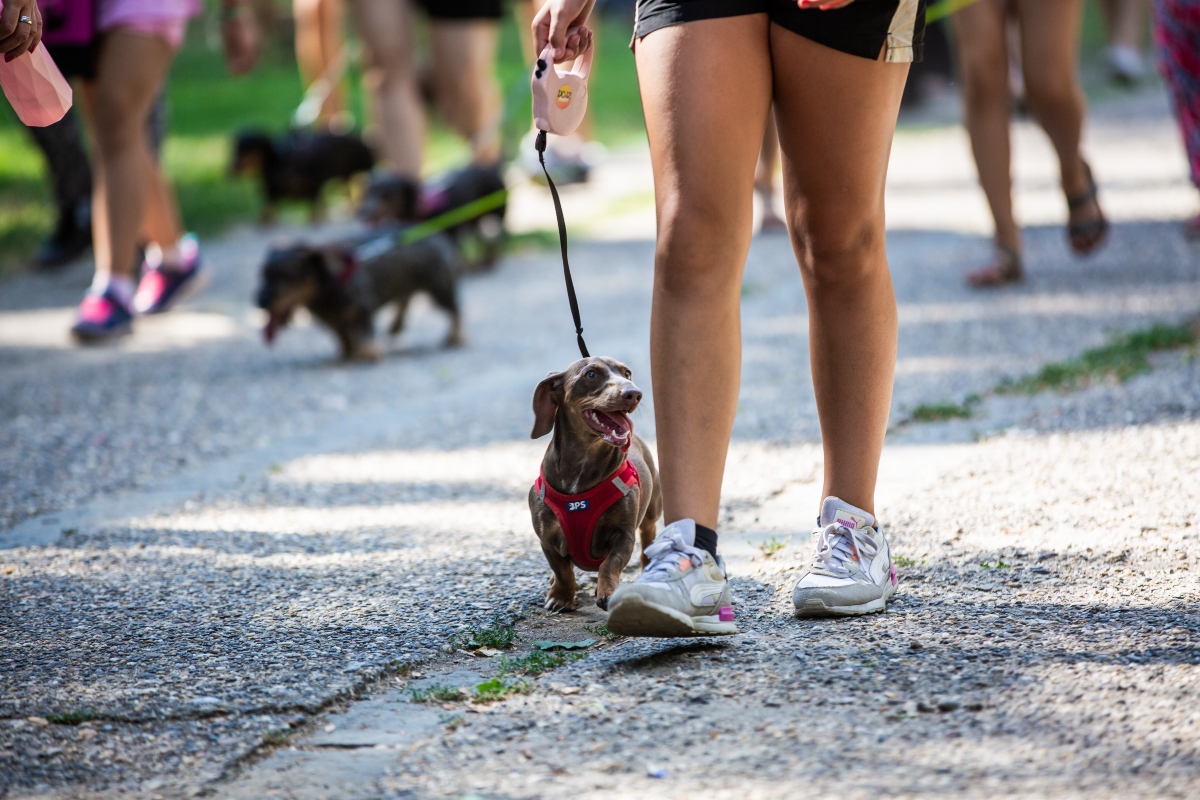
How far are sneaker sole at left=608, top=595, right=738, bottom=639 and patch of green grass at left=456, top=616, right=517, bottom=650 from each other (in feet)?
1.03

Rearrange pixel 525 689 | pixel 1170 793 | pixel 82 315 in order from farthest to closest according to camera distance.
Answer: pixel 82 315 < pixel 525 689 < pixel 1170 793

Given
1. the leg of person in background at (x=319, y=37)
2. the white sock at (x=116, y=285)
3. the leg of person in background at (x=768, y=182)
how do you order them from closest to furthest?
the white sock at (x=116, y=285), the leg of person in background at (x=768, y=182), the leg of person in background at (x=319, y=37)

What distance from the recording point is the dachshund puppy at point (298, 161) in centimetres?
906

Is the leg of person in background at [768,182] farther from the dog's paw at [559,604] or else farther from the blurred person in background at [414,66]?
the dog's paw at [559,604]

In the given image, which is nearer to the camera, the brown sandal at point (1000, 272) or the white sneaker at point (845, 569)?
the white sneaker at point (845, 569)

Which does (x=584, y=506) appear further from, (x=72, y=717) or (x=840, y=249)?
(x=72, y=717)

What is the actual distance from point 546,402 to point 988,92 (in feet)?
11.7

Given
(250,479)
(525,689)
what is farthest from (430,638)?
(250,479)

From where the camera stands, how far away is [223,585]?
287 centimetres

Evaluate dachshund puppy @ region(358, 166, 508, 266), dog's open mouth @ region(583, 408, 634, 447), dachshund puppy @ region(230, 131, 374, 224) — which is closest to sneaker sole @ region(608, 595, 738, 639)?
dog's open mouth @ region(583, 408, 634, 447)

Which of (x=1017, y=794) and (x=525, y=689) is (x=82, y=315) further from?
(x=1017, y=794)

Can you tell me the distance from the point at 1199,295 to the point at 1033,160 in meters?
4.92

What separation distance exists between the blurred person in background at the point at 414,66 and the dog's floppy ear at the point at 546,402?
195 inches

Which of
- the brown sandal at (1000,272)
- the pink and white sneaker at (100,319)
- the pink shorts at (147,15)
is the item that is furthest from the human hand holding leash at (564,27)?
the pink and white sneaker at (100,319)
